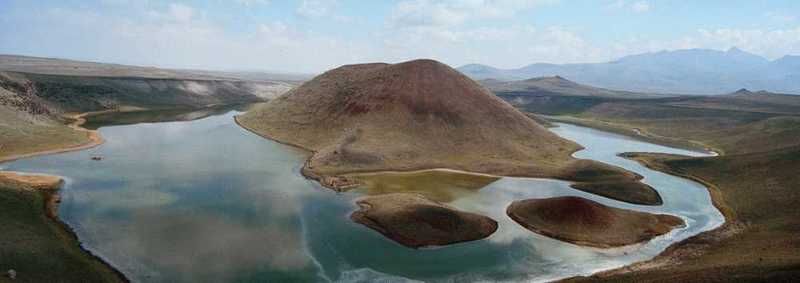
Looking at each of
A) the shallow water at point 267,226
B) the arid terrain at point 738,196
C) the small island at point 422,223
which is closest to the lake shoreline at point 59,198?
the shallow water at point 267,226

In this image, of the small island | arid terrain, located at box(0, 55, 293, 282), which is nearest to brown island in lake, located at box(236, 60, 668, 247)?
the small island

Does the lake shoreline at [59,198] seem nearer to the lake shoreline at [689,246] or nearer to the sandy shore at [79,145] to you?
the sandy shore at [79,145]

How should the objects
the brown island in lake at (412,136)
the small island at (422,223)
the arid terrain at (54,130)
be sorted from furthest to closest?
the brown island in lake at (412,136) < the small island at (422,223) < the arid terrain at (54,130)

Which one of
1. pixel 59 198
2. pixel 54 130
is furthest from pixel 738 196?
pixel 54 130

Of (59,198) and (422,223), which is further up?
(422,223)

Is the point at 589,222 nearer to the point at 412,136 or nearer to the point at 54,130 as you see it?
the point at 412,136

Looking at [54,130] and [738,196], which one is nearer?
[738,196]
